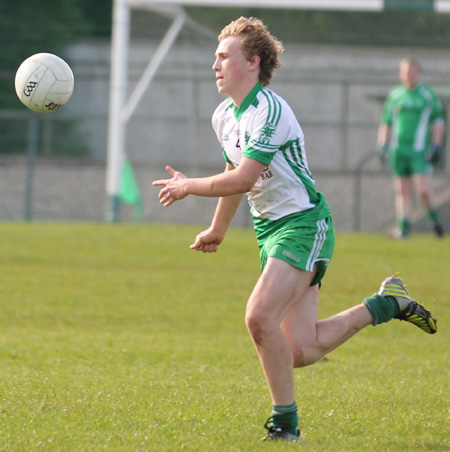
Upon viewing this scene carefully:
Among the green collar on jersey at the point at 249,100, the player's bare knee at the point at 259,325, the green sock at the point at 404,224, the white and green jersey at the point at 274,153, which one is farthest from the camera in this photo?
the green sock at the point at 404,224

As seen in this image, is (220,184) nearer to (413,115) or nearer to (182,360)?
(182,360)

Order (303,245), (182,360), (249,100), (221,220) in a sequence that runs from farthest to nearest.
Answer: (182,360) → (221,220) → (249,100) → (303,245)

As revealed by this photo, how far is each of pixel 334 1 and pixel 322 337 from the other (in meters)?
12.8

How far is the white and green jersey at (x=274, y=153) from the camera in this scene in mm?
4543

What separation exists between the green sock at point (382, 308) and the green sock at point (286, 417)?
3.06 ft

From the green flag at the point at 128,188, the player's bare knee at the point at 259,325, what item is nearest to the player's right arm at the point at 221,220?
the player's bare knee at the point at 259,325

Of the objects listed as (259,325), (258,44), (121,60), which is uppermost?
(121,60)

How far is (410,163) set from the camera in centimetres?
1481

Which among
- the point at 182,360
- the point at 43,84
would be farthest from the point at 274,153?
the point at 182,360

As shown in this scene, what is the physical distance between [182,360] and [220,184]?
253 cm

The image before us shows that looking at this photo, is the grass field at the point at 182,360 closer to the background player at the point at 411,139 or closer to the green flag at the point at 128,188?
the background player at the point at 411,139

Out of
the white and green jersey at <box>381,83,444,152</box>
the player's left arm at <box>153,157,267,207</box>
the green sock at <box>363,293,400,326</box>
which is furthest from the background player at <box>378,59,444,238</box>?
the player's left arm at <box>153,157,267,207</box>

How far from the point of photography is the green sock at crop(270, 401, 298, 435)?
4.39 m

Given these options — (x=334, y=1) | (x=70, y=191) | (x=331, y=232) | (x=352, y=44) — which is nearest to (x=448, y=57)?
(x=352, y=44)
